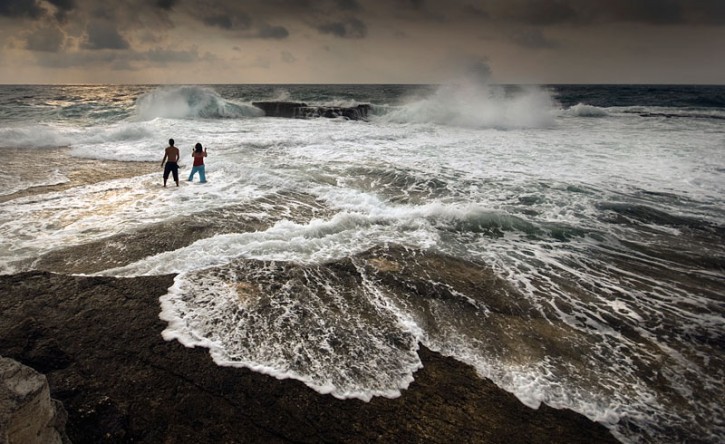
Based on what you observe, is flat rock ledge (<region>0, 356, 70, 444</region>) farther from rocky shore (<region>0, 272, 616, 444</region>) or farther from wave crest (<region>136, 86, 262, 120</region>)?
wave crest (<region>136, 86, 262, 120</region>)

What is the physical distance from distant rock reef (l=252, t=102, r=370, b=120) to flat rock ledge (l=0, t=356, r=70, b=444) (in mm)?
28212

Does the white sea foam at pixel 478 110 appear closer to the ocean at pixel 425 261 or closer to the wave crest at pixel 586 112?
the wave crest at pixel 586 112

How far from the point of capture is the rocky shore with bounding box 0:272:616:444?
283cm

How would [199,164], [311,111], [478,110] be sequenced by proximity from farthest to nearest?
[311,111]
[478,110]
[199,164]

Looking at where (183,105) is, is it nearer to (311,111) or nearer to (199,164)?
(311,111)

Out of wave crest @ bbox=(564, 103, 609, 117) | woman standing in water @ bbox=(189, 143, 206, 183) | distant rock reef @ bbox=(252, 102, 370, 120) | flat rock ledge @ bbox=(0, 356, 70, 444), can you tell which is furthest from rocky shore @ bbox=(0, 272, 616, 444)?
wave crest @ bbox=(564, 103, 609, 117)

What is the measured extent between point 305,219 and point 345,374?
430 cm

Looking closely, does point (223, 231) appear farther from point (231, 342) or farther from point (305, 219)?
point (231, 342)

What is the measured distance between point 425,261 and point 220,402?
3507 mm

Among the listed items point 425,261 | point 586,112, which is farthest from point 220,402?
point 586,112

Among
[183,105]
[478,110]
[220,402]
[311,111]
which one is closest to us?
[220,402]

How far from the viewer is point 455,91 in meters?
29.2

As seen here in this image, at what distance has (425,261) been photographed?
573cm

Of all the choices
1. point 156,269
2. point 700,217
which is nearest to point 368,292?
point 156,269
